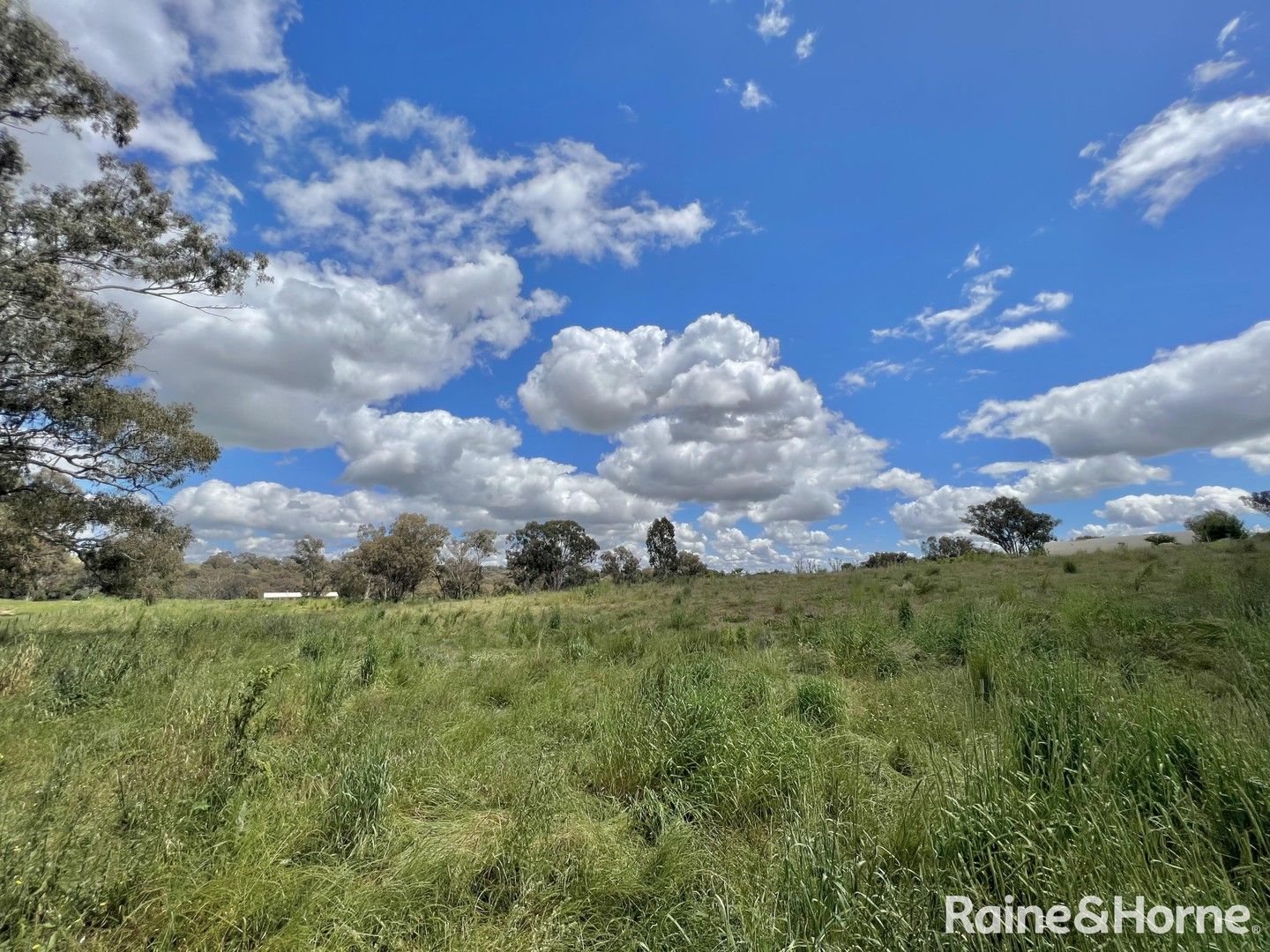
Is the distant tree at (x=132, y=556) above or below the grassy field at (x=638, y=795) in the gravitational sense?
above

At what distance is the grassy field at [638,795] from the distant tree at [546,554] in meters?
64.5

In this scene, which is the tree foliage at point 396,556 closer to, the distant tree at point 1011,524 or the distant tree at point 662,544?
the distant tree at point 662,544

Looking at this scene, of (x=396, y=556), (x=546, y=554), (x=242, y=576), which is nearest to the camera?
(x=396, y=556)

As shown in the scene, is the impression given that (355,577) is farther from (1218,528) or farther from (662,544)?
(1218,528)

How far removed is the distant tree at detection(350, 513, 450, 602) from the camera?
5275cm

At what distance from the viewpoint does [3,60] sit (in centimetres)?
1209

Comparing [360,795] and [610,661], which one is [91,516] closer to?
[610,661]

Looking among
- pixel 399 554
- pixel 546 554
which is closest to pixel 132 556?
pixel 399 554

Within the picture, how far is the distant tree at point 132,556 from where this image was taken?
15.9m

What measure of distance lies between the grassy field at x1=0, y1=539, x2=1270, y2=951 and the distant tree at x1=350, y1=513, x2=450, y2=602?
48.3 meters

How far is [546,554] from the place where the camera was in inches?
2817

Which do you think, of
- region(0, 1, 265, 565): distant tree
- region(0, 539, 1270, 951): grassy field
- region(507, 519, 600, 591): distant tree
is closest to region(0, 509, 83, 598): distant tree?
region(0, 1, 265, 565): distant tree

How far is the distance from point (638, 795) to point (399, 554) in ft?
177

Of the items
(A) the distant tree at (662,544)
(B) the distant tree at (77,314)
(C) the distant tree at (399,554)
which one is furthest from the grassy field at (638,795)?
(A) the distant tree at (662,544)
